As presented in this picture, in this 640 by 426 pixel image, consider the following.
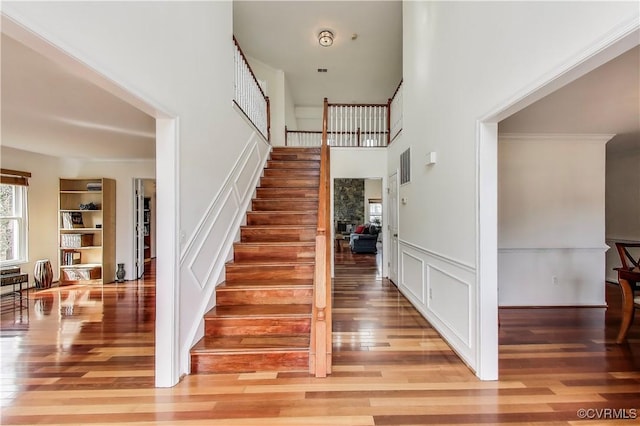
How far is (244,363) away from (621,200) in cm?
705

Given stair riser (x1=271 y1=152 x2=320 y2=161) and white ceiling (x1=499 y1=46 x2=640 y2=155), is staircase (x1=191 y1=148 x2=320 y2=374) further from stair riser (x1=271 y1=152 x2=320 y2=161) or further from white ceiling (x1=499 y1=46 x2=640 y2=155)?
white ceiling (x1=499 y1=46 x2=640 y2=155)

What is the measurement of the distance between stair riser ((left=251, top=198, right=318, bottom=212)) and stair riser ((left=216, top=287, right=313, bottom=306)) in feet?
4.96

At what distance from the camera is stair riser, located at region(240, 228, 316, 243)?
361cm

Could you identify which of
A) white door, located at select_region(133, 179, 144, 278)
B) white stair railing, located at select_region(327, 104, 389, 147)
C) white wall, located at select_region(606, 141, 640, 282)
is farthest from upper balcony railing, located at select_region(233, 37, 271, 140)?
white wall, located at select_region(606, 141, 640, 282)

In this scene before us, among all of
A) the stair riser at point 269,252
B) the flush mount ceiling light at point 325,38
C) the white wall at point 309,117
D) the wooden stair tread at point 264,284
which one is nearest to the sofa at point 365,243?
the white wall at point 309,117

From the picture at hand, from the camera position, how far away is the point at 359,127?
6.68 metres

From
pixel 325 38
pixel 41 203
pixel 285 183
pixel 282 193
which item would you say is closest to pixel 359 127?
pixel 325 38

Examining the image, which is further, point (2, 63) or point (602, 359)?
point (602, 359)

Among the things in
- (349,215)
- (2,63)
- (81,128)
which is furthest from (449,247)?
(349,215)

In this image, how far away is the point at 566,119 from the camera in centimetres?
317

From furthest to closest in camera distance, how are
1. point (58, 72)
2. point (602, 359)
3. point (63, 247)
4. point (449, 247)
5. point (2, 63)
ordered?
point (63, 247)
point (449, 247)
point (602, 359)
point (58, 72)
point (2, 63)

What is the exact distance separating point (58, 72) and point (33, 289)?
191 inches

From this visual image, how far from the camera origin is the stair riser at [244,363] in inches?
91.7

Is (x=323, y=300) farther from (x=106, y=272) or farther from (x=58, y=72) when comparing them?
(x=106, y=272)
